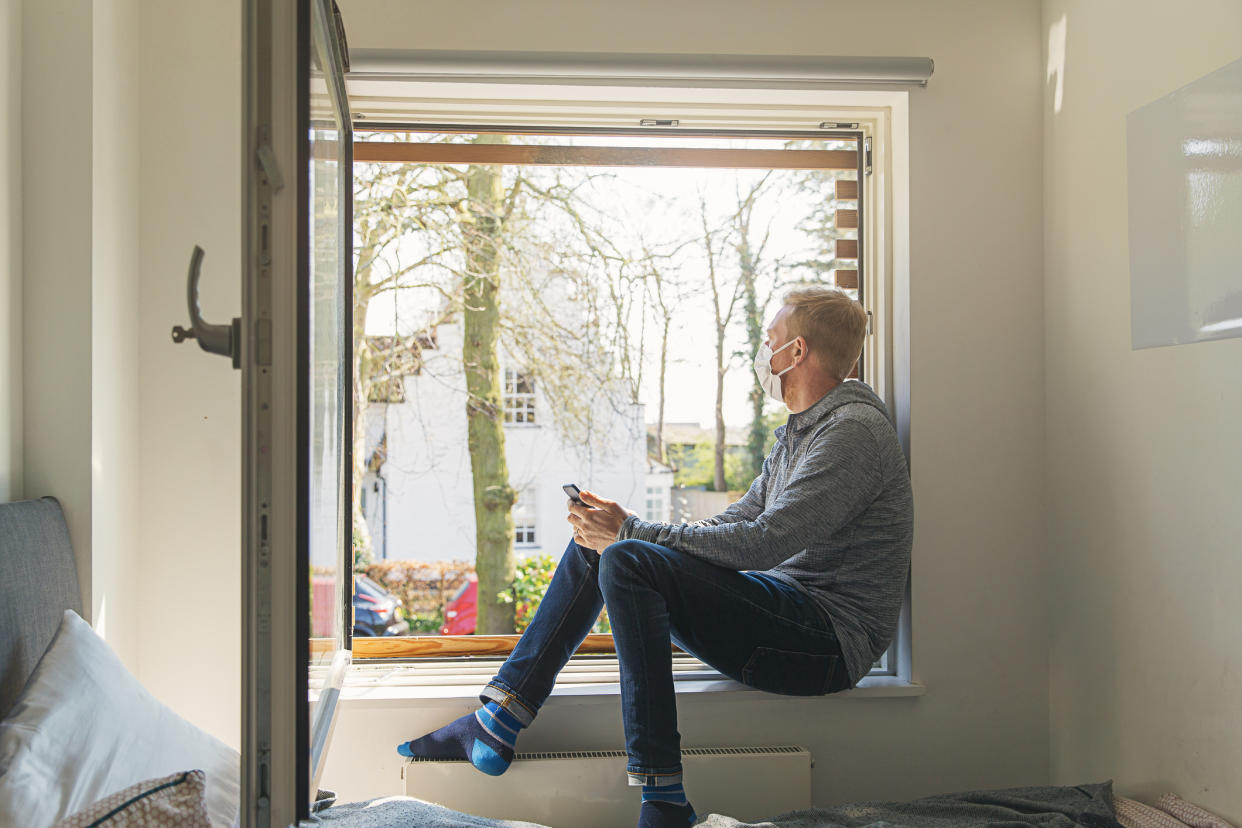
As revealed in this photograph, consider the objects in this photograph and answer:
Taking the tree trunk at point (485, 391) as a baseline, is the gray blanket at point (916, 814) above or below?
below

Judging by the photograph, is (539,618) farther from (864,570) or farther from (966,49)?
(966,49)

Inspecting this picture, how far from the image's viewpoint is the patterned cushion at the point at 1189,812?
156 cm

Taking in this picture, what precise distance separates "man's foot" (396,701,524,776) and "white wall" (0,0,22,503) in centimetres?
94

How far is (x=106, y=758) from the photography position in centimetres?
136

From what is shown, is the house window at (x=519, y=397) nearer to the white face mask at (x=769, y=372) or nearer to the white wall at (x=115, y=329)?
the white face mask at (x=769, y=372)

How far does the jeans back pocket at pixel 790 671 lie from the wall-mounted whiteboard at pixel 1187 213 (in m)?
0.90

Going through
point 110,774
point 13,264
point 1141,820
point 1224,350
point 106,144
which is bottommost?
point 1141,820

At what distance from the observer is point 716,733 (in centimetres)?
206

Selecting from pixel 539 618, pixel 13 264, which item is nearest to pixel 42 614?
pixel 13 264

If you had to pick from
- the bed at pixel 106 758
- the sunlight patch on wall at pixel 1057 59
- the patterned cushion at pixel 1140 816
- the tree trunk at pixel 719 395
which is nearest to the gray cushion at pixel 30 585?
the bed at pixel 106 758

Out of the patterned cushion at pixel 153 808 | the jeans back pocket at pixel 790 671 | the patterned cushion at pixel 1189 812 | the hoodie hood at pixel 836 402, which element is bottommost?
the patterned cushion at pixel 1189 812

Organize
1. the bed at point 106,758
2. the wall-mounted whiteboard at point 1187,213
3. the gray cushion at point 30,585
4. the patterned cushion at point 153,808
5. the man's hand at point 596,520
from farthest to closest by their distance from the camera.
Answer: the man's hand at point 596,520 < the wall-mounted whiteboard at point 1187,213 < the gray cushion at point 30,585 < the bed at point 106,758 < the patterned cushion at point 153,808

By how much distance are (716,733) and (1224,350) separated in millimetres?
1279

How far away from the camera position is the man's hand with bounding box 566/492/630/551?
188 cm
